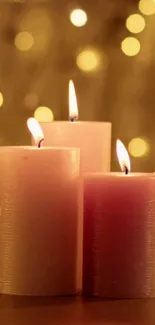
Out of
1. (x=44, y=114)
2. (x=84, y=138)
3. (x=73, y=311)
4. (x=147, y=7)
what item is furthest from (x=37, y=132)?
(x=147, y=7)

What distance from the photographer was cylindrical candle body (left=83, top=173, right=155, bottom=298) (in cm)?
82

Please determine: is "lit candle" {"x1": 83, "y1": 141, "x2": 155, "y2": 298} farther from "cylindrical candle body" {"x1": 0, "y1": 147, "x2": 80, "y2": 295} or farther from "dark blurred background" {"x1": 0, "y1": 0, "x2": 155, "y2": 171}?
"dark blurred background" {"x1": 0, "y1": 0, "x2": 155, "y2": 171}

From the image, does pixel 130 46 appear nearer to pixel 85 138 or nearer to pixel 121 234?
pixel 85 138

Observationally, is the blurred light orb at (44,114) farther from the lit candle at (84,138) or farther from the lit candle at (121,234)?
the lit candle at (121,234)

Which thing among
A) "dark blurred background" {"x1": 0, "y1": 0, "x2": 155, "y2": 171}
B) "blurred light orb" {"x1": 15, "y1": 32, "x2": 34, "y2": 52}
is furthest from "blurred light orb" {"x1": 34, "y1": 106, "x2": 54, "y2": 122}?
"blurred light orb" {"x1": 15, "y1": 32, "x2": 34, "y2": 52}

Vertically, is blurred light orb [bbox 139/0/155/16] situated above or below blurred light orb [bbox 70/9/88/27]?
above

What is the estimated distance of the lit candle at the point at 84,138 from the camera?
909 millimetres

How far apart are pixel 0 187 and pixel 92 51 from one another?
46 centimetres

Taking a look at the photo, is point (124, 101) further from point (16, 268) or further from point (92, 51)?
point (16, 268)

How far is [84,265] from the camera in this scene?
845 millimetres

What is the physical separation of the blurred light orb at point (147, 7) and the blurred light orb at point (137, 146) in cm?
22

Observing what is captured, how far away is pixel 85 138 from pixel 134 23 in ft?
1.29

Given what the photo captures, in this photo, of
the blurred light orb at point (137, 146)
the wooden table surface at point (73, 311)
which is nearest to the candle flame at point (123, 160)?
the wooden table surface at point (73, 311)

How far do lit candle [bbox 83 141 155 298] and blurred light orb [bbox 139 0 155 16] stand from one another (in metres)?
0.49
